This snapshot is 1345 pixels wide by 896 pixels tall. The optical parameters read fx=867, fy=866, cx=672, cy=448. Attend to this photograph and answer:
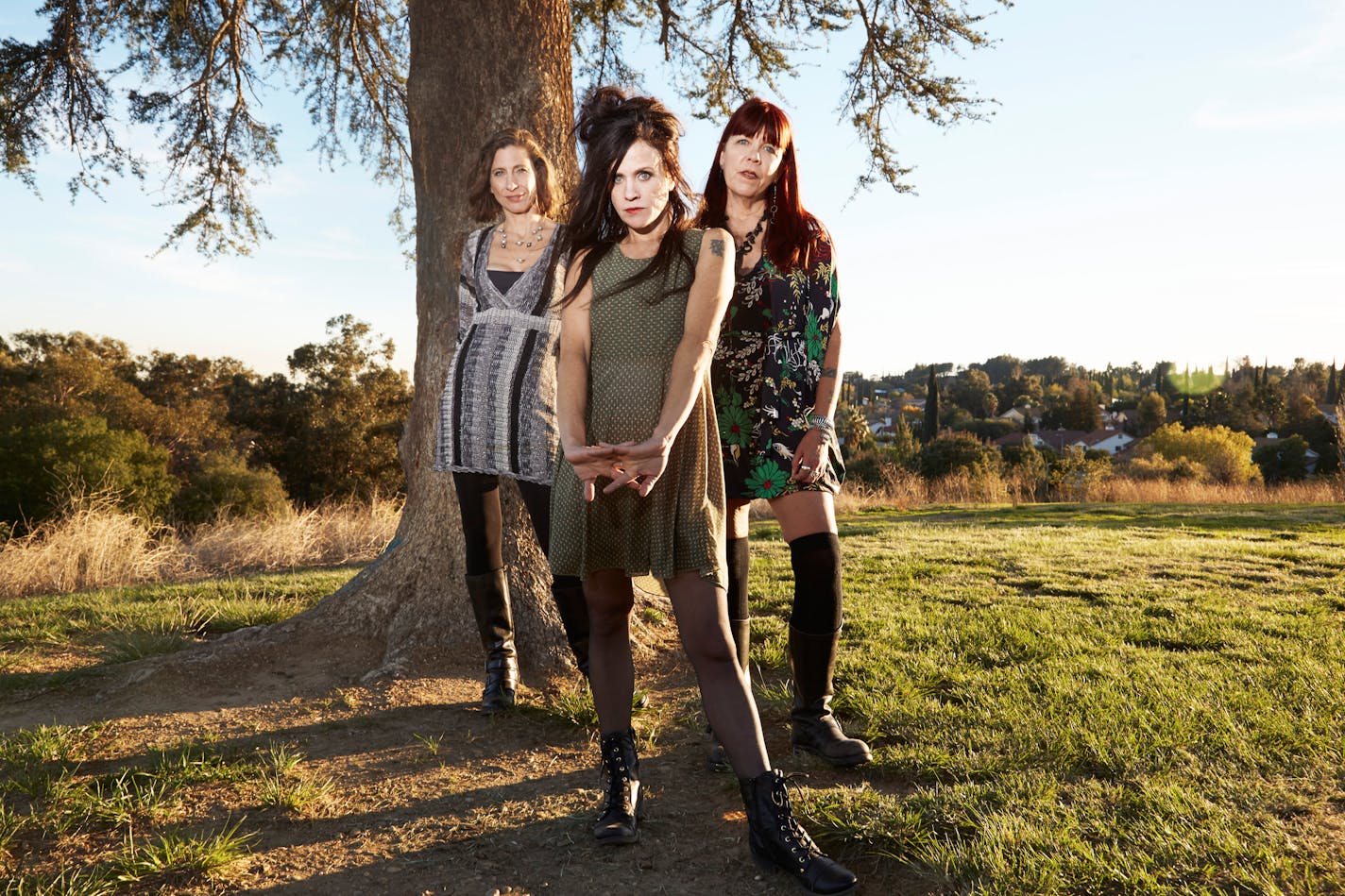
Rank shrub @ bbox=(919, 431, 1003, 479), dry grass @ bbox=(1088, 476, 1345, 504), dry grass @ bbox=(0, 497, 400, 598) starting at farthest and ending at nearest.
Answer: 1. shrub @ bbox=(919, 431, 1003, 479)
2. dry grass @ bbox=(1088, 476, 1345, 504)
3. dry grass @ bbox=(0, 497, 400, 598)

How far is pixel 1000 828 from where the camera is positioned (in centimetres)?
229

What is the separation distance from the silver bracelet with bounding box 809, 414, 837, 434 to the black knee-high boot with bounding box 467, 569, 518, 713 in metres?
1.56

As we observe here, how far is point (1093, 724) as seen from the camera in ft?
10.1

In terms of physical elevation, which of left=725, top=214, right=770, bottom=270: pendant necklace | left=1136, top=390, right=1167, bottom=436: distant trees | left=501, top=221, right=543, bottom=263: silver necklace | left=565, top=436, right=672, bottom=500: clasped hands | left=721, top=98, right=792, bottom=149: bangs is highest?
left=1136, top=390, right=1167, bottom=436: distant trees

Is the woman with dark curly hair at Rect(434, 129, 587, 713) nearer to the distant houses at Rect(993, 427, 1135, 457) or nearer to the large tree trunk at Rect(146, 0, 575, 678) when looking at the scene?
the large tree trunk at Rect(146, 0, 575, 678)

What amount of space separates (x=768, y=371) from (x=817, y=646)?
942 millimetres

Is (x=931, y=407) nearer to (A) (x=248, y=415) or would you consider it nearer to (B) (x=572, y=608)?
(A) (x=248, y=415)

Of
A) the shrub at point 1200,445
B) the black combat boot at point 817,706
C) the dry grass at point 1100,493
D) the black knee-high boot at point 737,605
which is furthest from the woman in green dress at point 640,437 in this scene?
the shrub at point 1200,445

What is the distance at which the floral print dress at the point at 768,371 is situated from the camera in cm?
284

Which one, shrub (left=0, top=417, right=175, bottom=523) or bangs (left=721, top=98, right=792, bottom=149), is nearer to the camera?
bangs (left=721, top=98, right=792, bottom=149)

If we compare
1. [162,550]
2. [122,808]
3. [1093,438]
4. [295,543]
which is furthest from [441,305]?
[1093,438]

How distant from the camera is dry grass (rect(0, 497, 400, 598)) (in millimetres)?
8656

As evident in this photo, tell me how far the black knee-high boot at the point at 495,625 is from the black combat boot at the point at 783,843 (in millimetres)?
1588

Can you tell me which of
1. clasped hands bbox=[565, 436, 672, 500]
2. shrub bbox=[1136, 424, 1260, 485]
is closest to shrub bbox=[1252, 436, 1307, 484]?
shrub bbox=[1136, 424, 1260, 485]
